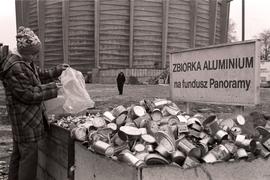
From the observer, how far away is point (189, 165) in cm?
250

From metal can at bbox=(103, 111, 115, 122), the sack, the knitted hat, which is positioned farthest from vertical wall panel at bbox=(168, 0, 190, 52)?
the knitted hat

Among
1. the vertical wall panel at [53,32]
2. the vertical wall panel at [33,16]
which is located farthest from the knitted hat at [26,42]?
the vertical wall panel at [33,16]

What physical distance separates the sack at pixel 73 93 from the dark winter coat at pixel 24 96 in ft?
2.23

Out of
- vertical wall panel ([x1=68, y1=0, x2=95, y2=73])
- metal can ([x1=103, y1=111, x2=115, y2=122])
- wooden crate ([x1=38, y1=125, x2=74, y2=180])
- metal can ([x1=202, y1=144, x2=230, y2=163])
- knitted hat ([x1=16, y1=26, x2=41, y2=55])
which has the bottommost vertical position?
wooden crate ([x1=38, y1=125, x2=74, y2=180])

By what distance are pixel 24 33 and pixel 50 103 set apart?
1064 millimetres

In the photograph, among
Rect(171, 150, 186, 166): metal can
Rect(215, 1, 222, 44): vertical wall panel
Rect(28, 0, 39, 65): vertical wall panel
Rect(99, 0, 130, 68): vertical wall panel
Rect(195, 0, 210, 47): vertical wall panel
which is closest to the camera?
Rect(171, 150, 186, 166): metal can

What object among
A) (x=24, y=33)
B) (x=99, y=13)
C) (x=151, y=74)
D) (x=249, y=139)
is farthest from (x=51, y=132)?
(x=99, y=13)

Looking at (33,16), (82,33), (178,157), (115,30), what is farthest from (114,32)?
(178,157)

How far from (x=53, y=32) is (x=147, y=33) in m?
12.7

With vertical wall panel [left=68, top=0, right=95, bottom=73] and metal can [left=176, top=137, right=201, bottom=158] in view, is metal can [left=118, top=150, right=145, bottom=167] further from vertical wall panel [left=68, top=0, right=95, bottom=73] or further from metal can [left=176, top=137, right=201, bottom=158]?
vertical wall panel [left=68, top=0, right=95, bottom=73]

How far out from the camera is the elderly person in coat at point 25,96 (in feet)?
11.0

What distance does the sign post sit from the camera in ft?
11.4

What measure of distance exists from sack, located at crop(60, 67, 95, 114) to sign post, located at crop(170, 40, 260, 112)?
1.08 m

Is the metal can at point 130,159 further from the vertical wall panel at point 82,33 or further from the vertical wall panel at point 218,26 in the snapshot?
the vertical wall panel at point 218,26
